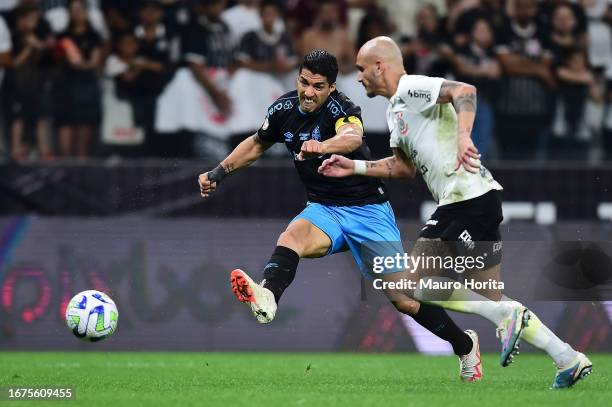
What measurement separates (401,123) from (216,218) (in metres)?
5.31

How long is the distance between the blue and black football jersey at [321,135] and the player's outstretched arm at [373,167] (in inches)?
19.4

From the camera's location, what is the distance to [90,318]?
957 cm

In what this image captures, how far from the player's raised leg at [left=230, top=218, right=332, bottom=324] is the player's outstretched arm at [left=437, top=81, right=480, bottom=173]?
1.47 meters

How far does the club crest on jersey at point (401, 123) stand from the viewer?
8.84 m

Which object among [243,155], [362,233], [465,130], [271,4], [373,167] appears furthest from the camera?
[271,4]

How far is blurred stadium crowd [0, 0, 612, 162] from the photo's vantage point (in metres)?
14.3

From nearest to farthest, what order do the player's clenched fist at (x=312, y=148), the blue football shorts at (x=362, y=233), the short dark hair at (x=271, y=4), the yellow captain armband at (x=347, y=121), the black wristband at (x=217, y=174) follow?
1. the player's clenched fist at (x=312, y=148)
2. the yellow captain armband at (x=347, y=121)
3. the black wristband at (x=217, y=174)
4. the blue football shorts at (x=362, y=233)
5. the short dark hair at (x=271, y=4)

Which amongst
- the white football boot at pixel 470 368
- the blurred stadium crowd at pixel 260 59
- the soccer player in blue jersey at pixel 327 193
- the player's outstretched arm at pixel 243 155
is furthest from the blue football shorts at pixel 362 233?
the blurred stadium crowd at pixel 260 59

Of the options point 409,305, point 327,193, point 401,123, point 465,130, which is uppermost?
point 465,130

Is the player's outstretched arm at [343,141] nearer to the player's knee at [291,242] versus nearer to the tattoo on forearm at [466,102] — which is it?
the player's knee at [291,242]

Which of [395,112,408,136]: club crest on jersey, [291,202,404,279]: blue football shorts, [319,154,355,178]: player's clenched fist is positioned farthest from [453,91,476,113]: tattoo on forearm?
[291,202,404,279]: blue football shorts

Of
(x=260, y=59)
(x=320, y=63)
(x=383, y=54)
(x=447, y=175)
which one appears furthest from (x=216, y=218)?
(x=447, y=175)

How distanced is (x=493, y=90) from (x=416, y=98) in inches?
245

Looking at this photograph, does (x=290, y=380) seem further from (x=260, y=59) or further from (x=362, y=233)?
(x=260, y=59)
